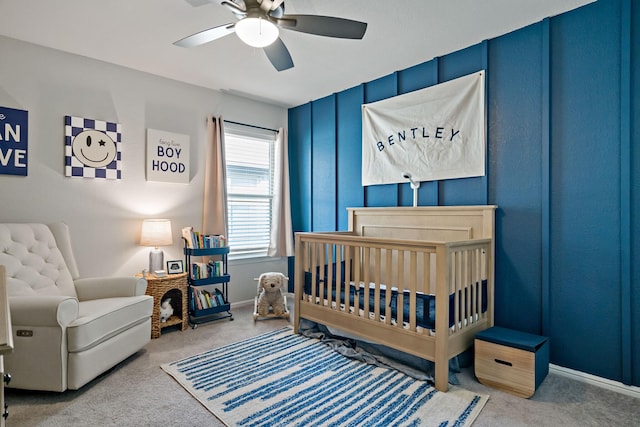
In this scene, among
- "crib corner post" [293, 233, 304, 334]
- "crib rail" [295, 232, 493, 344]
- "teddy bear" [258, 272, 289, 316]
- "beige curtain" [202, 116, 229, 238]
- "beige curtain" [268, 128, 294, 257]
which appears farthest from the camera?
"beige curtain" [268, 128, 294, 257]

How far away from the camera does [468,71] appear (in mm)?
2840

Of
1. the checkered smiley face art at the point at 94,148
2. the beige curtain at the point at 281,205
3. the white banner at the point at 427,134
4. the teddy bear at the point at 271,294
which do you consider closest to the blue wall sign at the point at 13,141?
the checkered smiley face art at the point at 94,148

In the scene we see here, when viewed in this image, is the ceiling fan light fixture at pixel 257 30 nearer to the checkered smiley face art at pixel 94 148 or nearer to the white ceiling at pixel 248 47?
the white ceiling at pixel 248 47

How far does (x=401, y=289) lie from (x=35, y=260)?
254 centimetres

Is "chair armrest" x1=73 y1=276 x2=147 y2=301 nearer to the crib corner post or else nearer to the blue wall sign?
the blue wall sign

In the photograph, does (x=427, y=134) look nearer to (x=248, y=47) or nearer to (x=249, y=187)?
(x=248, y=47)

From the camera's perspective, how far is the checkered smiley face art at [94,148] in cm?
301

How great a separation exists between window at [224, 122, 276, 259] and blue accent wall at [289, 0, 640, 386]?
2125 mm

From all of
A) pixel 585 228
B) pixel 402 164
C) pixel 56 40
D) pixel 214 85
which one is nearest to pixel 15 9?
pixel 56 40

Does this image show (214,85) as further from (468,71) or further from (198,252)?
(468,71)

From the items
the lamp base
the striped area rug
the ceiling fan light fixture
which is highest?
the ceiling fan light fixture

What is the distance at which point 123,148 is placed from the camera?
3.27 metres

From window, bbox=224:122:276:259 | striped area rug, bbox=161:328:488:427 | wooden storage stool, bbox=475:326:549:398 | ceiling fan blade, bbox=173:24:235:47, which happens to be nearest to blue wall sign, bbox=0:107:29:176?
ceiling fan blade, bbox=173:24:235:47

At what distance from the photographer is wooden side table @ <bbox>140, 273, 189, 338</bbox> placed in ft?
9.84
